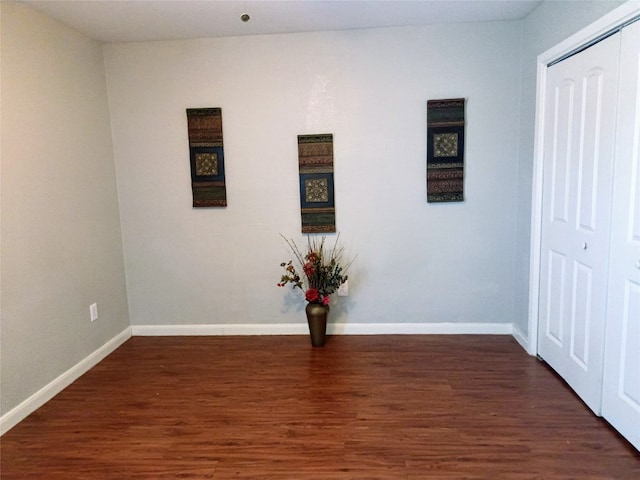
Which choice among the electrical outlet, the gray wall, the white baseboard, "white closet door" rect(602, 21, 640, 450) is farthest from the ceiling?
the white baseboard

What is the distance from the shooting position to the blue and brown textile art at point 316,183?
3.28 m

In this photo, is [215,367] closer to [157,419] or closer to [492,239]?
[157,419]

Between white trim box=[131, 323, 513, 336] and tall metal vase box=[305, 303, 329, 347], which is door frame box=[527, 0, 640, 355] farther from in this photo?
tall metal vase box=[305, 303, 329, 347]

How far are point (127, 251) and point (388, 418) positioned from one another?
8.25 ft

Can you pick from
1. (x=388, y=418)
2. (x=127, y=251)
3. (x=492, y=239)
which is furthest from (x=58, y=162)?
(x=492, y=239)

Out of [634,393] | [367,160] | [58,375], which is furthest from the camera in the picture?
[367,160]

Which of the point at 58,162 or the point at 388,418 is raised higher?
the point at 58,162

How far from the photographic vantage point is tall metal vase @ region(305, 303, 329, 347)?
3.23 m

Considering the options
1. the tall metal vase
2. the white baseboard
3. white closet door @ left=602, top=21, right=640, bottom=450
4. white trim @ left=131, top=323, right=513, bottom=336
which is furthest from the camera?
white trim @ left=131, top=323, right=513, bottom=336

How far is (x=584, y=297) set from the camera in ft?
7.80

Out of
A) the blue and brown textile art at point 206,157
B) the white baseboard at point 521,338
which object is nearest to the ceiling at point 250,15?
the blue and brown textile art at point 206,157

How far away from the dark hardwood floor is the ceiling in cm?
240

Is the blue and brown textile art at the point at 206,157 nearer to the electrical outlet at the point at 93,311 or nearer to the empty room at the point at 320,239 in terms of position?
the empty room at the point at 320,239

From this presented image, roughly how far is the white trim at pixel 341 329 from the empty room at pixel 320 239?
0.02 metres
